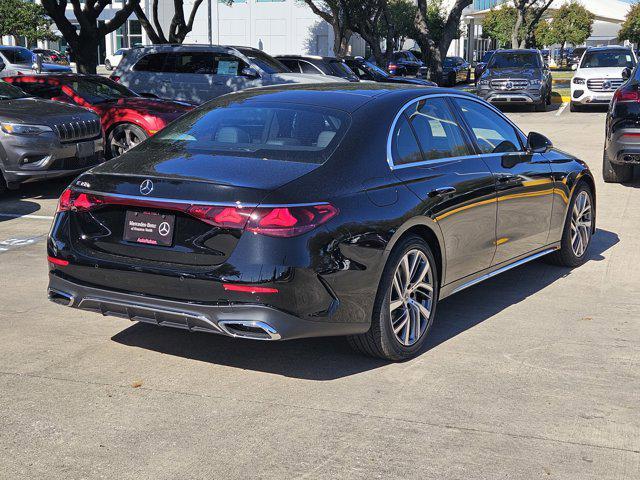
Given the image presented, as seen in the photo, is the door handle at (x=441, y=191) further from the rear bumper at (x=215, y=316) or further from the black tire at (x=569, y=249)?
the black tire at (x=569, y=249)

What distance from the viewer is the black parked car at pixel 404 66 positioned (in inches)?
1700

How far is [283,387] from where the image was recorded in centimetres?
487

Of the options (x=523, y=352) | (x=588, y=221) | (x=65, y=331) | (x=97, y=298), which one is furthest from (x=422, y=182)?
(x=588, y=221)

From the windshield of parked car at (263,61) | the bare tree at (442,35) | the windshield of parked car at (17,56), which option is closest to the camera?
the windshield of parked car at (263,61)

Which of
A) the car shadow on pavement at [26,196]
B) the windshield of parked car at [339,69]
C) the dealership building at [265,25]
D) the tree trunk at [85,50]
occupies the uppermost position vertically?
the dealership building at [265,25]

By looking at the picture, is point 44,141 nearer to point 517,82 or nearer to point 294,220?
point 294,220

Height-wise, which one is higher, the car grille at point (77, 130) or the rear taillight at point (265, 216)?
the rear taillight at point (265, 216)

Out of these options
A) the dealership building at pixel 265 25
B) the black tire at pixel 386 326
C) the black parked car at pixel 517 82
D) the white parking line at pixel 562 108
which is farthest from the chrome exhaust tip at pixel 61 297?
the dealership building at pixel 265 25

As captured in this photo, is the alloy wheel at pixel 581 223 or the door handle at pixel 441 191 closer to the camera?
the door handle at pixel 441 191

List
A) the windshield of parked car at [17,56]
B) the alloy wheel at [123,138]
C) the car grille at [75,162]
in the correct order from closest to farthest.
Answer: the car grille at [75,162] < the alloy wheel at [123,138] < the windshield of parked car at [17,56]

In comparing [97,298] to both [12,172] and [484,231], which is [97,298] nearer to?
[484,231]

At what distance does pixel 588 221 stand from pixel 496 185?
2064 mm

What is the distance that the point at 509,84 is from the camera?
25312mm

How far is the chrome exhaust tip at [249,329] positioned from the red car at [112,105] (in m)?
8.53
